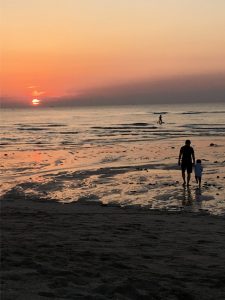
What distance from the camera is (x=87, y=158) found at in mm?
24828

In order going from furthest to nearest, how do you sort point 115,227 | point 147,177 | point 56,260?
point 147,177 → point 115,227 → point 56,260

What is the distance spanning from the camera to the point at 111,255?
6.45m

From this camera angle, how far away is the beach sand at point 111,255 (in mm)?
4941

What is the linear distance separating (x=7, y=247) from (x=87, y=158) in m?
18.2

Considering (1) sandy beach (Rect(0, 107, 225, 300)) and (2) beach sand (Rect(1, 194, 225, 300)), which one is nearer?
(2) beach sand (Rect(1, 194, 225, 300))

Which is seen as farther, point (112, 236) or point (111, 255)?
point (112, 236)

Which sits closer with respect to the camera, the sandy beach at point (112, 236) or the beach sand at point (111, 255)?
the beach sand at point (111, 255)

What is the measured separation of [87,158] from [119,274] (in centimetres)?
1943

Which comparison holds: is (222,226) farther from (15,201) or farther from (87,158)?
(87,158)

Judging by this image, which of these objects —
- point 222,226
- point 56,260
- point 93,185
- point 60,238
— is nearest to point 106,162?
point 93,185

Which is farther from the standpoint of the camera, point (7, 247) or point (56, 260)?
point (7, 247)

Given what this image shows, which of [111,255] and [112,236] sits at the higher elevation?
[111,255]

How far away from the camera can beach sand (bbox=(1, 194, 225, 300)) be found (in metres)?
4.94

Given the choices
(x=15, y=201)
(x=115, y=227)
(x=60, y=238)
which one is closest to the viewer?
(x=60, y=238)
